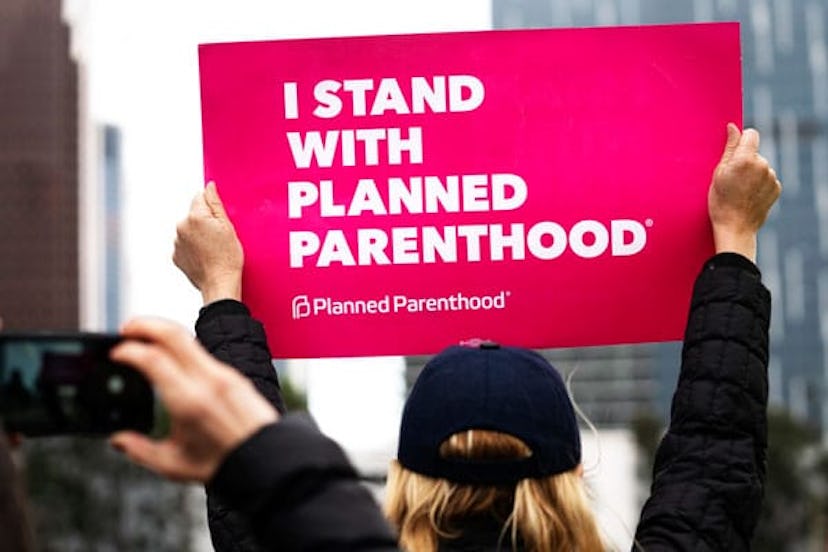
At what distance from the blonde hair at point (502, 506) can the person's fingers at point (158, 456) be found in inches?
32.3

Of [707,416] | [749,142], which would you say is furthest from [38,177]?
Result: [707,416]

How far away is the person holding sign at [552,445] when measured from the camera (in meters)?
2.13

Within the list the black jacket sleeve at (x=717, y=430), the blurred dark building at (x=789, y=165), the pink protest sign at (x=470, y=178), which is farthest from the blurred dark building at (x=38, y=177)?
the black jacket sleeve at (x=717, y=430)

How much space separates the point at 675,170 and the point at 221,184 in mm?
887

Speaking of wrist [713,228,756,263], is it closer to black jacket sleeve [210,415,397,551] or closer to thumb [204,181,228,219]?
thumb [204,181,228,219]

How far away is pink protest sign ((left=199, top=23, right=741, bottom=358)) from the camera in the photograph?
10.3ft

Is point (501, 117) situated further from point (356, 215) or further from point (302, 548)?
point (302, 548)

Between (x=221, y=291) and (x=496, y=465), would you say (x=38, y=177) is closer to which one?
(x=221, y=291)

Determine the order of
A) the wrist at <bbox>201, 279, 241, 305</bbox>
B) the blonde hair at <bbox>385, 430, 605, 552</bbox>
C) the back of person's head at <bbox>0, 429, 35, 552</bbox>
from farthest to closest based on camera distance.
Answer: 1. the wrist at <bbox>201, 279, 241, 305</bbox>
2. the blonde hair at <bbox>385, 430, 605, 552</bbox>
3. the back of person's head at <bbox>0, 429, 35, 552</bbox>

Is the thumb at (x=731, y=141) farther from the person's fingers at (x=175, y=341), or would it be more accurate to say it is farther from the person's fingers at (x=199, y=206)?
the person's fingers at (x=175, y=341)

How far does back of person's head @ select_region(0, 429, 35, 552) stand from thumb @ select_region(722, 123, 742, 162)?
199 cm

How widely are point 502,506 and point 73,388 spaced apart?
2.71 ft

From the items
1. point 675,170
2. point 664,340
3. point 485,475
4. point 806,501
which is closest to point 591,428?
point 485,475

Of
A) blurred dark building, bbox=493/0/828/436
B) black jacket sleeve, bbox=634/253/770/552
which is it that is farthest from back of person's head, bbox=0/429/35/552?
blurred dark building, bbox=493/0/828/436
